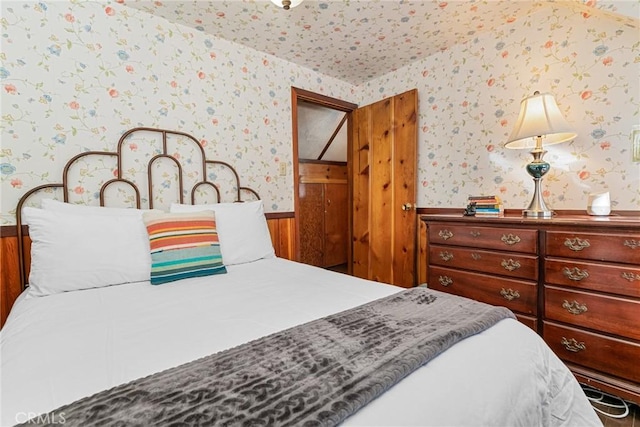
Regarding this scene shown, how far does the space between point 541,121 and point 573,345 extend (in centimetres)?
123

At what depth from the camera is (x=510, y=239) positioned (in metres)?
1.71

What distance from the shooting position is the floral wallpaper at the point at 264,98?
5.28 feet

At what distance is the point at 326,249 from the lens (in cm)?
410

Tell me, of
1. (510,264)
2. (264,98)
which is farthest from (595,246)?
(264,98)

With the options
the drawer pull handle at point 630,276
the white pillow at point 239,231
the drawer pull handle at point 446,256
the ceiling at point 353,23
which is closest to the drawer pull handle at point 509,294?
the drawer pull handle at point 446,256

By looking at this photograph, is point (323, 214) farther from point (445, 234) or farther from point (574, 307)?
point (574, 307)

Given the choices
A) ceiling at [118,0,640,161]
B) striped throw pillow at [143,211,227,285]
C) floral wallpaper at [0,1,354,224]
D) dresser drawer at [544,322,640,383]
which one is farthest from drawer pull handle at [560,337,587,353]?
floral wallpaper at [0,1,354,224]

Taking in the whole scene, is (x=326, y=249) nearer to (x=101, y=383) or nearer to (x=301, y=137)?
(x=301, y=137)

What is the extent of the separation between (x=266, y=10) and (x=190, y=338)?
1995 millimetres

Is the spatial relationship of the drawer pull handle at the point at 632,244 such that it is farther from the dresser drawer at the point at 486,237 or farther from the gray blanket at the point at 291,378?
the gray blanket at the point at 291,378

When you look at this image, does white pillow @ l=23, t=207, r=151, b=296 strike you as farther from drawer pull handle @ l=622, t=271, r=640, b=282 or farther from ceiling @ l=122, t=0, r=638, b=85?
drawer pull handle @ l=622, t=271, r=640, b=282

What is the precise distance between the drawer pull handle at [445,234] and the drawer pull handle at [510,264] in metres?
0.35

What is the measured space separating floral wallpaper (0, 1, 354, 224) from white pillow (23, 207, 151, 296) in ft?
1.33

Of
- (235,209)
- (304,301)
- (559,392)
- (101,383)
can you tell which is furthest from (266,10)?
(559,392)
